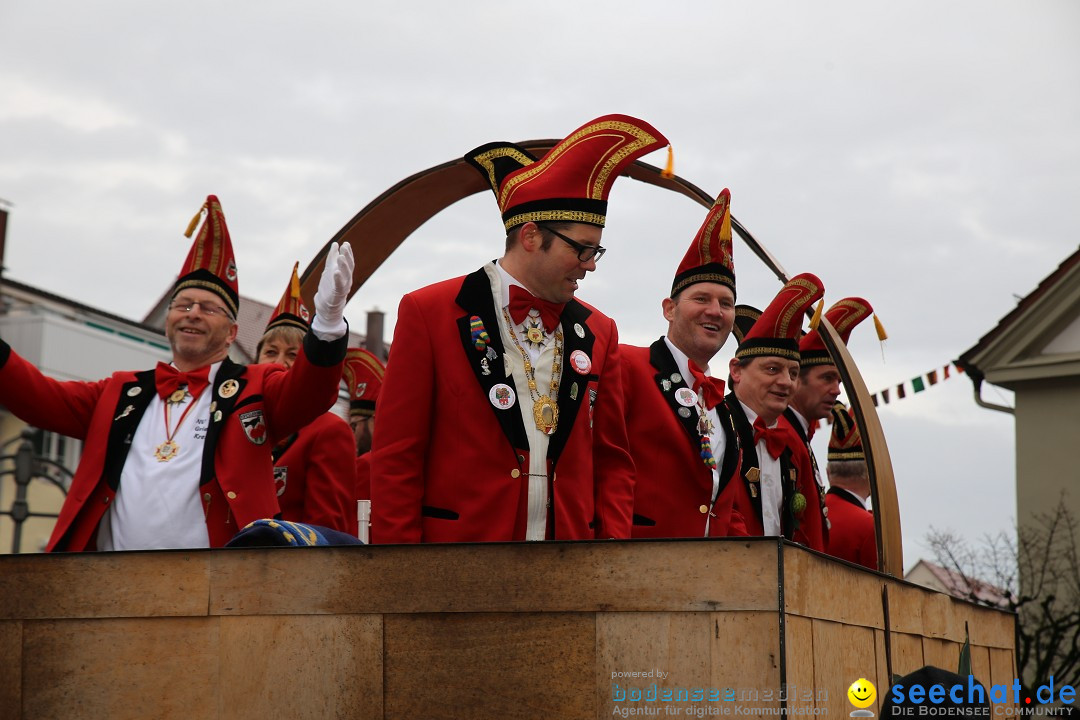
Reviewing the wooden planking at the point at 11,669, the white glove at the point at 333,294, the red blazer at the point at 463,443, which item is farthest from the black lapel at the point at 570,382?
the wooden planking at the point at 11,669

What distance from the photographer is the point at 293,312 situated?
6.67m

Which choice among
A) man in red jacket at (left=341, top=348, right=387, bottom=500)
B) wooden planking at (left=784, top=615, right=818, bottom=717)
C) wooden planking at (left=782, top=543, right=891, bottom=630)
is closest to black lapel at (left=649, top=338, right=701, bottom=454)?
wooden planking at (left=782, top=543, right=891, bottom=630)

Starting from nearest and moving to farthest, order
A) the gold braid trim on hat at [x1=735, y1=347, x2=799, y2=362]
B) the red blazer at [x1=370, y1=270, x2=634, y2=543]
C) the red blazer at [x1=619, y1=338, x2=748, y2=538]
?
the red blazer at [x1=370, y1=270, x2=634, y2=543] → the red blazer at [x1=619, y1=338, x2=748, y2=538] → the gold braid trim on hat at [x1=735, y1=347, x2=799, y2=362]

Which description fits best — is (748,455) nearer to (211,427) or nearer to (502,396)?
(502,396)

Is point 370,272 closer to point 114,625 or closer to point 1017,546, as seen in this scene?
point 114,625

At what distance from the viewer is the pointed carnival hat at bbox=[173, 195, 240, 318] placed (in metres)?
5.43

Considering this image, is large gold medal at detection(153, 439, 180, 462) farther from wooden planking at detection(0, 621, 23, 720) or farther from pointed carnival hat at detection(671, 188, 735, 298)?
pointed carnival hat at detection(671, 188, 735, 298)

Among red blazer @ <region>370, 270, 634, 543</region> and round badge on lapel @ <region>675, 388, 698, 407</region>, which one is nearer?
red blazer @ <region>370, 270, 634, 543</region>

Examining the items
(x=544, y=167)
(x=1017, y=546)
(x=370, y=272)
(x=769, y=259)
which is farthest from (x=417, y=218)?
(x=1017, y=546)

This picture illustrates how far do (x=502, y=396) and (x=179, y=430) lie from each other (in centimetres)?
133

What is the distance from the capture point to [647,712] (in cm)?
334

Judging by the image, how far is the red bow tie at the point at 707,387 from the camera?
570 cm

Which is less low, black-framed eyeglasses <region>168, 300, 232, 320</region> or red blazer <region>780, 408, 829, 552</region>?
black-framed eyeglasses <region>168, 300, 232, 320</region>

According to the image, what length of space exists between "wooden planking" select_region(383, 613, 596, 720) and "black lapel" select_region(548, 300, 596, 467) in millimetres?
1046
